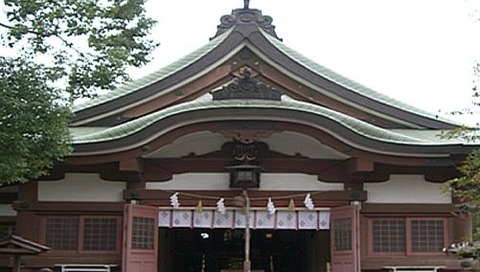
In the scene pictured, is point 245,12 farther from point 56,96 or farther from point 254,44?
point 56,96

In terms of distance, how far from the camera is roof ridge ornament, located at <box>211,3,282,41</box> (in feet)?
41.5

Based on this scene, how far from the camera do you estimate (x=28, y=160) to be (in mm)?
8781

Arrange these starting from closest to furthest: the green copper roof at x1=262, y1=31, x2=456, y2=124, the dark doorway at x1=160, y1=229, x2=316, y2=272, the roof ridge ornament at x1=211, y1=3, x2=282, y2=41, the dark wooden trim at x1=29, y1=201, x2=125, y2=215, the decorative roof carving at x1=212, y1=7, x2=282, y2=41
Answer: the dark wooden trim at x1=29, y1=201, x2=125, y2=215
the green copper roof at x1=262, y1=31, x2=456, y2=124
the roof ridge ornament at x1=211, y1=3, x2=282, y2=41
the decorative roof carving at x1=212, y1=7, x2=282, y2=41
the dark doorway at x1=160, y1=229, x2=316, y2=272

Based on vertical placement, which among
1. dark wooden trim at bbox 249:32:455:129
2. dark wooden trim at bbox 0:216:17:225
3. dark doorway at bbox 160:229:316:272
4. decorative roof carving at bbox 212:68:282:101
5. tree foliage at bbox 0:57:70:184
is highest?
dark wooden trim at bbox 249:32:455:129

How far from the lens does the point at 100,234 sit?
11047 mm

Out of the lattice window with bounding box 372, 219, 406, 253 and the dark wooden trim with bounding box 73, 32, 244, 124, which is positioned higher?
the dark wooden trim with bounding box 73, 32, 244, 124

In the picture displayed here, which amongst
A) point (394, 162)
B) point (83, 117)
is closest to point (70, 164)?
point (83, 117)

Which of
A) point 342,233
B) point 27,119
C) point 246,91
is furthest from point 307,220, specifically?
point 27,119

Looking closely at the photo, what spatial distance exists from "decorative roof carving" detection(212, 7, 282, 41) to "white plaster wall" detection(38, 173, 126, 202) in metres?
3.59

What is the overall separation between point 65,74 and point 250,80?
3011mm

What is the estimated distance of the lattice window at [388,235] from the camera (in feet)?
35.9

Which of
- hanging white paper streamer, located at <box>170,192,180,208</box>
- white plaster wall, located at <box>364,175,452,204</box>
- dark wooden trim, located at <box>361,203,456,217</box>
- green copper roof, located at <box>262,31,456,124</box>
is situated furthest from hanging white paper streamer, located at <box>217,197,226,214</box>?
green copper roof, located at <box>262,31,456,124</box>

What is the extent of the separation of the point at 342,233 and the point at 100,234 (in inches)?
138

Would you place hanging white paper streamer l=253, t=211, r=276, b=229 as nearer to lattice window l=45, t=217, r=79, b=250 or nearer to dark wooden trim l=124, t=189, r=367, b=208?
dark wooden trim l=124, t=189, r=367, b=208
